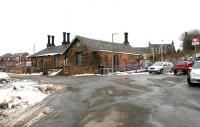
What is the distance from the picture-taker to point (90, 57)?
2089 inches

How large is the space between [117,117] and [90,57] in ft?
134

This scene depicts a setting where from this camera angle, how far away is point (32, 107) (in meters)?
16.6

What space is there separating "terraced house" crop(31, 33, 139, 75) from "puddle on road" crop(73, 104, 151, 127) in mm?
35332

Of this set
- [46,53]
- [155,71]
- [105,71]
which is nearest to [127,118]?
[155,71]

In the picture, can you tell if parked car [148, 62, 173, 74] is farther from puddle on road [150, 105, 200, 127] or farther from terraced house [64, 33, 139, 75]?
puddle on road [150, 105, 200, 127]

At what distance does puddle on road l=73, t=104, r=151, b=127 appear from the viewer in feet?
37.3

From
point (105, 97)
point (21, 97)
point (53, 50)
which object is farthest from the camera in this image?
point (53, 50)

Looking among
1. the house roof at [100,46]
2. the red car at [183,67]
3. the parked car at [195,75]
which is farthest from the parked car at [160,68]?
the parked car at [195,75]

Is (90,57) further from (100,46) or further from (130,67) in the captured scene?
(130,67)

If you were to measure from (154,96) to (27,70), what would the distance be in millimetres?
51042

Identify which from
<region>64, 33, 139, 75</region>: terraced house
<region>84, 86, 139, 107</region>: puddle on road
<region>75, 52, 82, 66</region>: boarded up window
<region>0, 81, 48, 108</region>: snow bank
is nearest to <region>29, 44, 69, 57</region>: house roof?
<region>64, 33, 139, 75</region>: terraced house

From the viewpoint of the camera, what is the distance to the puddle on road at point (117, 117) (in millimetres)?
11383

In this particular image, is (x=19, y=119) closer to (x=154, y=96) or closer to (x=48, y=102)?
(x=48, y=102)

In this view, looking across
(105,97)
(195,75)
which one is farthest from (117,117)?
(195,75)
